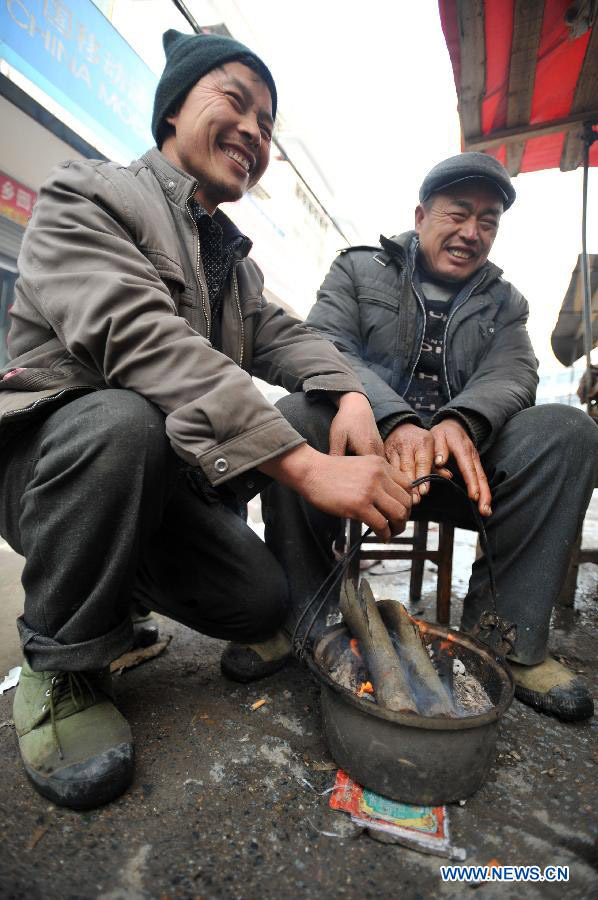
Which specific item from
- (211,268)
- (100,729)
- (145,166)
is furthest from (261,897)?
(145,166)

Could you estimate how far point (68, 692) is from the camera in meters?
1.54

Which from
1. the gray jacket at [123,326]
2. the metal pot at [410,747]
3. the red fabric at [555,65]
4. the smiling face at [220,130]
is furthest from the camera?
the red fabric at [555,65]

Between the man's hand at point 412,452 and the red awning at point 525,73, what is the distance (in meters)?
2.45

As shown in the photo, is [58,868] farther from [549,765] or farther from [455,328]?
[455,328]

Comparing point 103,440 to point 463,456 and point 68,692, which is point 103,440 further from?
point 463,456

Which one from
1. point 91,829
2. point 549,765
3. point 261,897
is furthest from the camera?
point 549,765

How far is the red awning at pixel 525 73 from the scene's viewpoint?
8.93 feet

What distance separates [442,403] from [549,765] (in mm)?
1728

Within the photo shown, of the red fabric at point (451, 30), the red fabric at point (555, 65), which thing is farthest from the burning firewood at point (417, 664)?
the red fabric at point (555, 65)

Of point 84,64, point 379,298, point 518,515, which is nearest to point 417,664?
point 518,515

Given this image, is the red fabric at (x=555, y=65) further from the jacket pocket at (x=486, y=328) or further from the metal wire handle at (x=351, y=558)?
the metal wire handle at (x=351, y=558)

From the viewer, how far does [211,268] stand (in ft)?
7.04

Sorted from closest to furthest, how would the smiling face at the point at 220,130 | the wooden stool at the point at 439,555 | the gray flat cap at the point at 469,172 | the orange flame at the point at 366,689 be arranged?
the orange flame at the point at 366,689 < the smiling face at the point at 220,130 < the gray flat cap at the point at 469,172 < the wooden stool at the point at 439,555

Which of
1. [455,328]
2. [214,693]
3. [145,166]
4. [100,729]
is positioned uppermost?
[145,166]
